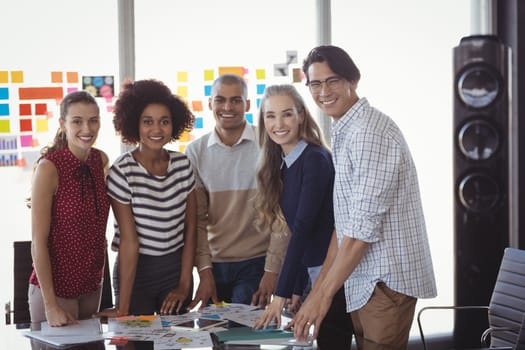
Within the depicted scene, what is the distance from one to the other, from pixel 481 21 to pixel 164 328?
3.30 m

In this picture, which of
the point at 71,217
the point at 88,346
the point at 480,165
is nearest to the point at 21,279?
the point at 71,217

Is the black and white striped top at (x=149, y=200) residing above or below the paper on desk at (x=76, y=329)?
above

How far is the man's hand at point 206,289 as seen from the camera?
9.00 ft

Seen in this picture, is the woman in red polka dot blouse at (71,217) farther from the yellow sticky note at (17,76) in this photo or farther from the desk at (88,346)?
the yellow sticky note at (17,76)

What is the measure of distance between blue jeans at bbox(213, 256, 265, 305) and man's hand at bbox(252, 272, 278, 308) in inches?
5.0

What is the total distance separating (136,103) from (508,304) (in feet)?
5.41

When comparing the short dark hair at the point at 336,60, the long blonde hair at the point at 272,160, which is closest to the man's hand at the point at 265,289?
the long blonde hair at the point at 272,160

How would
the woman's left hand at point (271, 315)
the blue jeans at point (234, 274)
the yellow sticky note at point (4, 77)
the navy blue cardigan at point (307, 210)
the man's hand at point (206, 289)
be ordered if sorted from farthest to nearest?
1. the yellow sticky note at point (4, 77)
2. the blue jeans at point (234, 274)
3. the man's hand at point (206, 289)
4. the navy blue cardigan at point (307, 210)
5. the woman's left hand at point (271, 315)

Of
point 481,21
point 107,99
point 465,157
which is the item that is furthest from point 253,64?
point 481,21

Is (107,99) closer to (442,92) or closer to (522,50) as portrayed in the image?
(442,92)

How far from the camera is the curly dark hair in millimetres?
2795

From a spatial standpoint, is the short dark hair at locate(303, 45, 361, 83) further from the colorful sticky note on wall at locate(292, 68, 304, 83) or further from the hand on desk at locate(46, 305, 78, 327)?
the colorful sticky note on wall at locate(292, 68, 304, 83)

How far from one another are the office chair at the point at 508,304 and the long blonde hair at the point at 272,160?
69 cm

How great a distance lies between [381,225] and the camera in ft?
6.93
